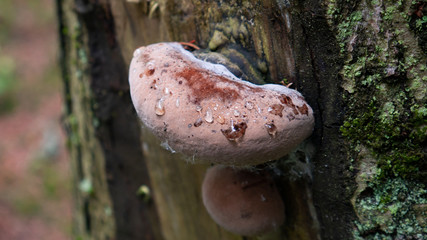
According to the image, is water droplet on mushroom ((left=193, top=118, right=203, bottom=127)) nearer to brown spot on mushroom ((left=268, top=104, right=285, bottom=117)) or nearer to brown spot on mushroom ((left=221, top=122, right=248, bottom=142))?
brown spot on mushroom ((left=221, top=122, right=248, bottom=142))

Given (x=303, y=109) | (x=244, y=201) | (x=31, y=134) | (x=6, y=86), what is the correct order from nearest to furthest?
(x=303, y=109) < (x=244, y=201) < (x=31, y=134) < (x=6, y=86)

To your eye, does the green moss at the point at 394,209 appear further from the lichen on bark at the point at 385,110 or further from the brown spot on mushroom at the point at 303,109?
the brown spot on mushroom at the point at 303,109

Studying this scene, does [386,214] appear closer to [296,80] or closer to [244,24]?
[296,80]

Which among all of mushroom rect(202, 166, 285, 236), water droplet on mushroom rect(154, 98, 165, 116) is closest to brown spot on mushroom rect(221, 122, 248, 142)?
water droplet on mushroom rect(154, 98, 165, 116)

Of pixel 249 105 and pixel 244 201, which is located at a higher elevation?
pixel 249 105

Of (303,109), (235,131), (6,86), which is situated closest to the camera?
(235,131)

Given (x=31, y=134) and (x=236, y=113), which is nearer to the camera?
(x=236, y=113)

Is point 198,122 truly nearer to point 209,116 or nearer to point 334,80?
point 209,116

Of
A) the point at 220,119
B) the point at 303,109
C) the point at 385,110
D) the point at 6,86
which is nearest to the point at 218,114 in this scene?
the point at 220,119

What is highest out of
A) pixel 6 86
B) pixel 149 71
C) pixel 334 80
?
pixel 6 86
